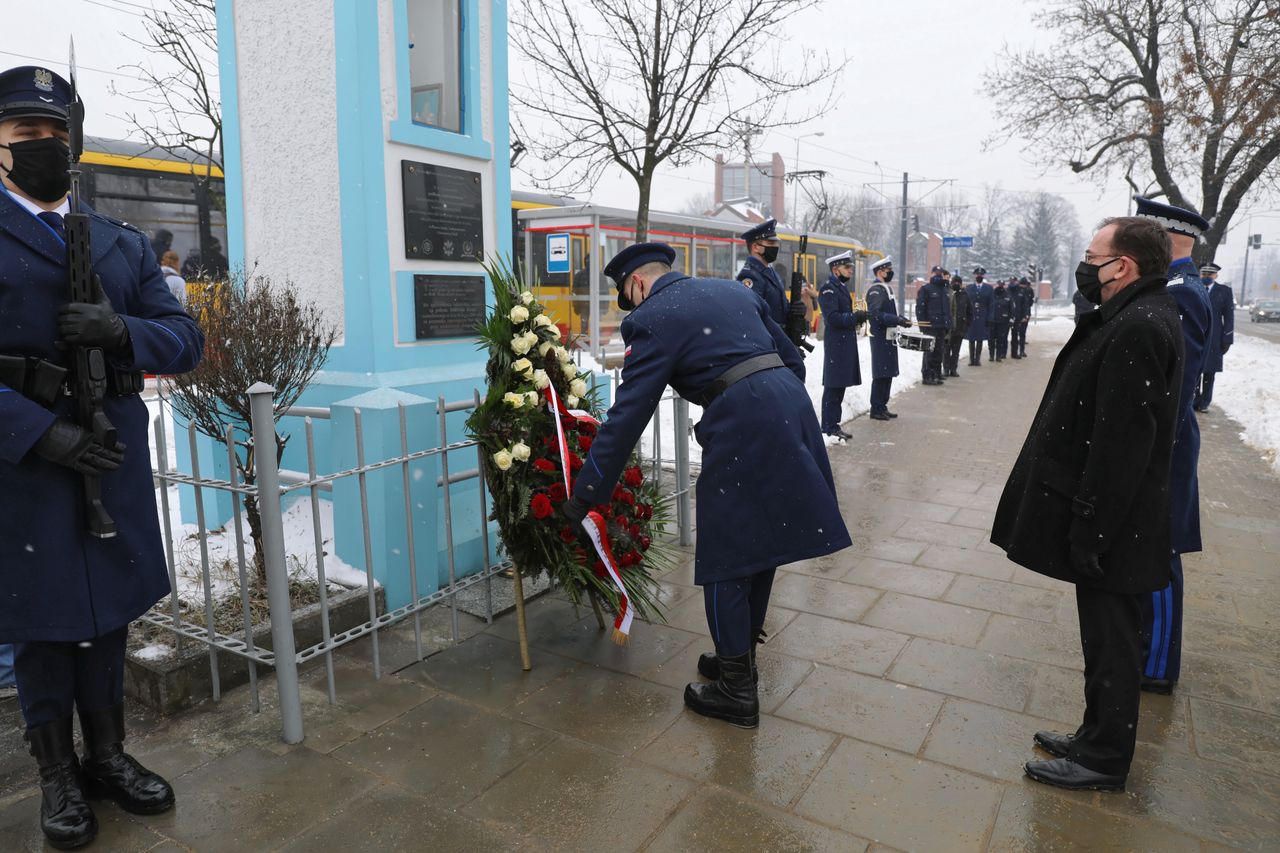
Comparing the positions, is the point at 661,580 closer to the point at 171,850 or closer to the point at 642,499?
the point at 642,499

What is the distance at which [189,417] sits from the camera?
3848 millimetres

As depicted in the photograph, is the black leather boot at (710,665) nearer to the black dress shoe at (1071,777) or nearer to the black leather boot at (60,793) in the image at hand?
→ the black dress shoe at (1071,777)

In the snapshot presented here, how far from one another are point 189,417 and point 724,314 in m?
2.51

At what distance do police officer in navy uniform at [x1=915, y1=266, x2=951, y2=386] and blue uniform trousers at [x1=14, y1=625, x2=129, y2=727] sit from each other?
1278 centimetres

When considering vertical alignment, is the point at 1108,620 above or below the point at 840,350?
below

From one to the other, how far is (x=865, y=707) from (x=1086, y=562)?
1.09 m

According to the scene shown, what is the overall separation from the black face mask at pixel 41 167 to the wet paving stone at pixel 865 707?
9.79 ft

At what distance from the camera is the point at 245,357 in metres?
3.76

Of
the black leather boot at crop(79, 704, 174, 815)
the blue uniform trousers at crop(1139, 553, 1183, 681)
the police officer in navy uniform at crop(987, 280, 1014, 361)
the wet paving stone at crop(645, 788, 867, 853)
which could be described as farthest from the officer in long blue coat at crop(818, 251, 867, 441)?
the police officer in navy uniform at crop(987, 280, 1014, 361)

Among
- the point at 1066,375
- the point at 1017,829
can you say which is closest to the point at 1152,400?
the point at 1066,375

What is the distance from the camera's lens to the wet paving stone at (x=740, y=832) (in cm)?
247

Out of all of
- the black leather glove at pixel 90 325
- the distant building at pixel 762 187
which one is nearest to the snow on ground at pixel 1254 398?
the black leather glove at pixel 90 325

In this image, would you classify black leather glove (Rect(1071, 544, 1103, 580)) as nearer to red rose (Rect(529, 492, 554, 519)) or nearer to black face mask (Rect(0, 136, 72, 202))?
red rose (Rect(529, 492, 554, 519))

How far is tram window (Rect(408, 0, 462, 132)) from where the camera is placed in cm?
458
